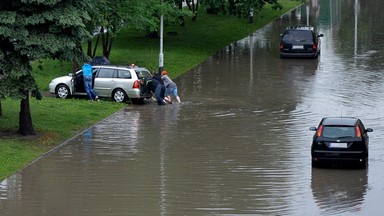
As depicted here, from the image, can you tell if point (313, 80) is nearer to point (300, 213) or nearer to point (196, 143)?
point (196, 143)

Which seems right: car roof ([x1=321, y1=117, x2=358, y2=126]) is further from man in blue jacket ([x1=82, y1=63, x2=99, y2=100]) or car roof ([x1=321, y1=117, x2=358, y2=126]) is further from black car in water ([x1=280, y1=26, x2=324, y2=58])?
black car in water ([x1=280, y1=26, x2=324, y2=58])

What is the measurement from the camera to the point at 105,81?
35.9 m

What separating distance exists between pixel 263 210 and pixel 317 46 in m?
29.6

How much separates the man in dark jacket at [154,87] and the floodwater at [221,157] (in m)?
0.39

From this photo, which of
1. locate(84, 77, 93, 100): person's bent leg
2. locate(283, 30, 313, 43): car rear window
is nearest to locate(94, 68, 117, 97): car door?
locate(84, 77, 93, 100): person's bent leg

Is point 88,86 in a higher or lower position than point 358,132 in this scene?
higher

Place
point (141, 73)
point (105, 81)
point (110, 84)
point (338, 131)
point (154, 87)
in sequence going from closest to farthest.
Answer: point (338, 131), point (154, 87), point (110, 84), point (105, 81), point (141, 73)

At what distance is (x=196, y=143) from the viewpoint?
91.8ft

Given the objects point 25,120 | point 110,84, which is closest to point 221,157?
point 25,120

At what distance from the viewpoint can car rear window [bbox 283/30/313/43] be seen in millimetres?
48281

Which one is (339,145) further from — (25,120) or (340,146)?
(25,120)

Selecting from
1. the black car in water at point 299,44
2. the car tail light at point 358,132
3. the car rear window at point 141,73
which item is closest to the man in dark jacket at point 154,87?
the car rear window at point 141,73

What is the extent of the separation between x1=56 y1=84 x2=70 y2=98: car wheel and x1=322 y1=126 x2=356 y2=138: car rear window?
14.2 meters

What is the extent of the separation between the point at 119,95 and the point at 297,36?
1532 cm
